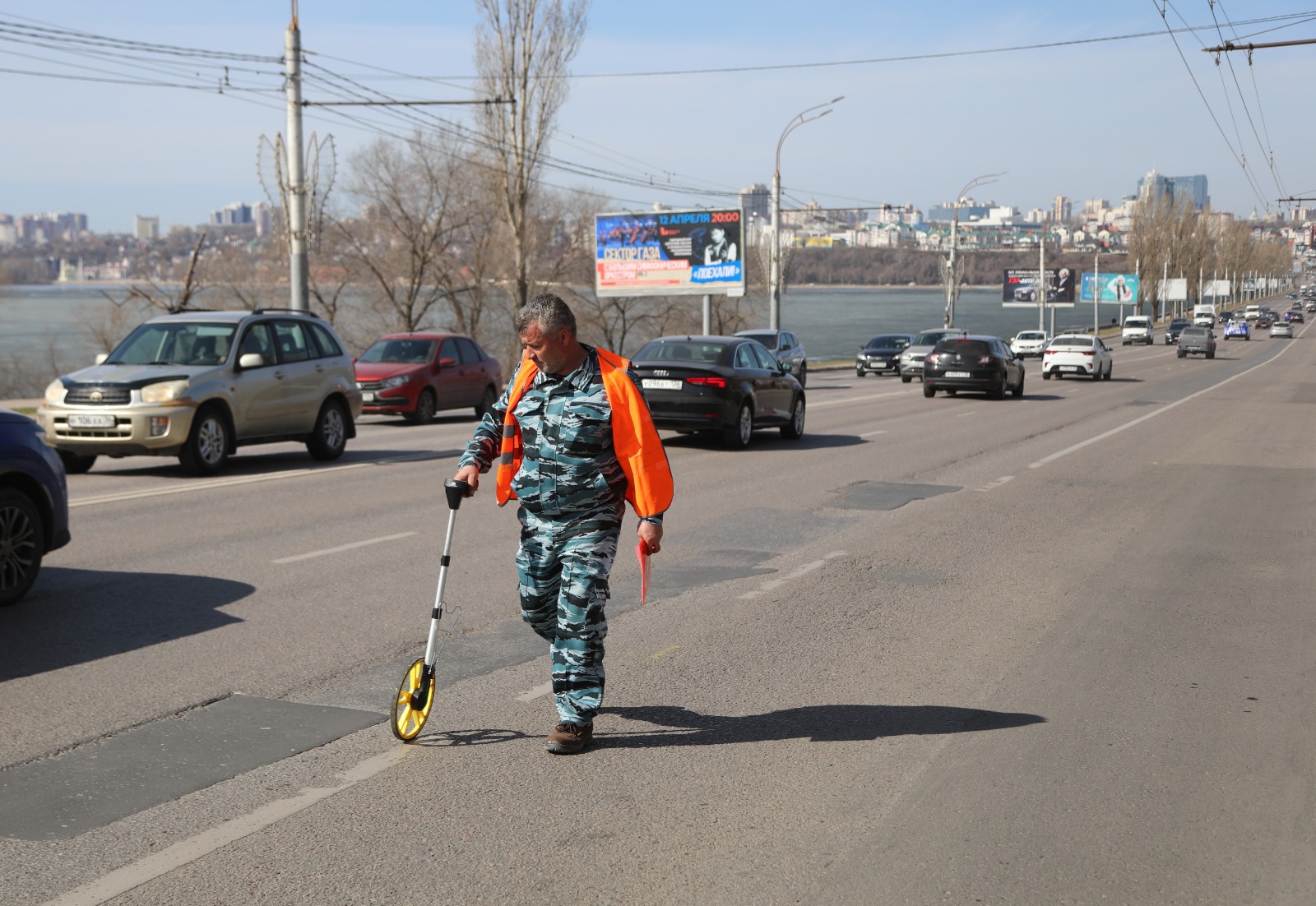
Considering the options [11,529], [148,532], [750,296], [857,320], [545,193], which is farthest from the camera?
[857,320]

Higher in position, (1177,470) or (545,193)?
(545,193)

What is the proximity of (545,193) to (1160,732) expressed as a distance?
1927 inches

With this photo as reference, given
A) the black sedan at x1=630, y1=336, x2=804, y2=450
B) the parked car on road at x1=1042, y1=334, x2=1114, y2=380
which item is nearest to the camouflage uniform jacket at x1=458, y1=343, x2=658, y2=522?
the black sedan at x1=630, y1=336, x2=804, y2=450

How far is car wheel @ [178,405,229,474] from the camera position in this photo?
1422 centimetres

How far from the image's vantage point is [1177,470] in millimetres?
16125

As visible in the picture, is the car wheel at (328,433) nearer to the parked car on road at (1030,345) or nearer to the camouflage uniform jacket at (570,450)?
the camouflage uniform jacket at (570,450)

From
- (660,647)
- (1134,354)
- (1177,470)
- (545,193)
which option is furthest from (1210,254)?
(660,647)

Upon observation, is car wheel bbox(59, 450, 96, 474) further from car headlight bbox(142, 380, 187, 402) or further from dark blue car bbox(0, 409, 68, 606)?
dark blue car bbox(0, 409, 68, 606)

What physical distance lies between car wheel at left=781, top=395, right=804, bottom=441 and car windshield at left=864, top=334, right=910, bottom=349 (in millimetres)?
29276

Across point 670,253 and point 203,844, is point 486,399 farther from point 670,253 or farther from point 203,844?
Result: point 670,253

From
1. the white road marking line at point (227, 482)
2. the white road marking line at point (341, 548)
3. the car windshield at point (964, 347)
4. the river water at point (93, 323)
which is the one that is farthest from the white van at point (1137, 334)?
the white road marking line at point (341, 548)

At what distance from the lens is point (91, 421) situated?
45.6ft

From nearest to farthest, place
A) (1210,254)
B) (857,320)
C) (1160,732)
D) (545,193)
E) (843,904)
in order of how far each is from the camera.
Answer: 1. (843,904)
2. (1160,732)
3. (545,193)
4. (857,320)
5. (1210,254)

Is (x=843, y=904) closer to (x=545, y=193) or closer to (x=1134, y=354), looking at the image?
(x=545, y=193)
